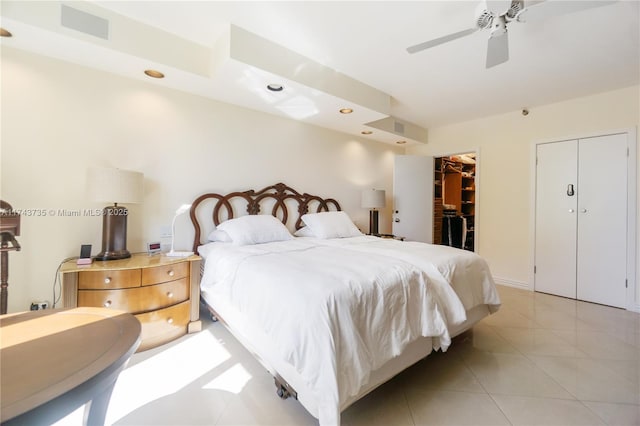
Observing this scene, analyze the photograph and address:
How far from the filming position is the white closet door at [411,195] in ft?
15.4

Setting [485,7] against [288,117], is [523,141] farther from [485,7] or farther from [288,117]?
[288,117]

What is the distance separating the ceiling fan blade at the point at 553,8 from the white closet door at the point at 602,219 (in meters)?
2.56

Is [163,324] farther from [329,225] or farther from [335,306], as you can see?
[329,225]

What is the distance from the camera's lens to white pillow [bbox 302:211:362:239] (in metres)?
3.32

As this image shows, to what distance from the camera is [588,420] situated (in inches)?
58.1

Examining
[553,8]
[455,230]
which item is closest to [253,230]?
[553,8]

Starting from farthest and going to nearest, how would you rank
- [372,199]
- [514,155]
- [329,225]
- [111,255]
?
[372,199] < [514,155] < [329,225] < [111,255]

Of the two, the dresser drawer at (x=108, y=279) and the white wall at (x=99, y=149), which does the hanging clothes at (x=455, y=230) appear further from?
the dresser drawer at (x=108, y=279)

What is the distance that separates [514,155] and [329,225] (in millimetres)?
2973

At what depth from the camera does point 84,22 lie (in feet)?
6.34

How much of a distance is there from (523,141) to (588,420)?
11.6ft

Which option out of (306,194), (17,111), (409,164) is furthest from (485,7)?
(17,111)

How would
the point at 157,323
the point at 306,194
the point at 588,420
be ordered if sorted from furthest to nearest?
the point at 306,194 < the point at 157,323 < the point at 588,420

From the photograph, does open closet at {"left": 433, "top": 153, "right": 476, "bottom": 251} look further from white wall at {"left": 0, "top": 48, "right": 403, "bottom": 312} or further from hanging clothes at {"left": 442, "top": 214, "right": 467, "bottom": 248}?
white wall at {"left": 0, "top": 48, "right": 403, "bottom": 312}
